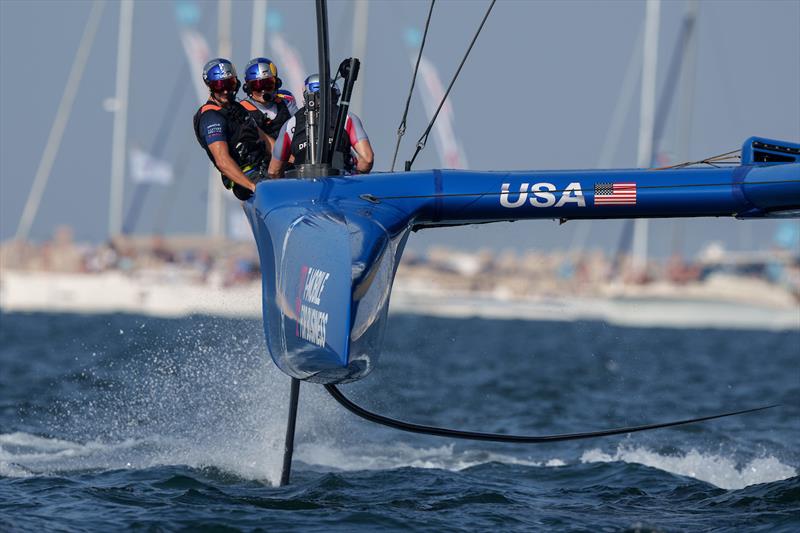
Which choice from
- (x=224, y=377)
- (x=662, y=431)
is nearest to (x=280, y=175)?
(x=224, y=377)

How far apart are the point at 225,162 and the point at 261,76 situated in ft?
1.94

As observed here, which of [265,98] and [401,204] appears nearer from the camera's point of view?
[401,204]

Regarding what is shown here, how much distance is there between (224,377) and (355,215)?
3301mm

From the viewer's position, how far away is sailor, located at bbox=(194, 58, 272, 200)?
6922 millimetres

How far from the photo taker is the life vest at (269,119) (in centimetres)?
719

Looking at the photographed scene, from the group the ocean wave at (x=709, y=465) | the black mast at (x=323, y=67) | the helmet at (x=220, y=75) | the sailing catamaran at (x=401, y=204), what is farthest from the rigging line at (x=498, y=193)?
the ocean wave at (x=709, y=465)

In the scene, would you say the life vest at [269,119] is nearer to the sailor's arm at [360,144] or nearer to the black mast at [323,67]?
the sailor's arm at [360,144]

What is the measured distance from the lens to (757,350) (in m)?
24.6

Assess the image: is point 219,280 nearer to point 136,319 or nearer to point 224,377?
point 136,319

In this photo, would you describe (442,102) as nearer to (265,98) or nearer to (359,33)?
(265,98)

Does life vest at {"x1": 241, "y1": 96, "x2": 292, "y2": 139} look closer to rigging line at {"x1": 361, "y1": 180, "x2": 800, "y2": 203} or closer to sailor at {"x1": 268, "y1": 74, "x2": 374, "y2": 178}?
sailor at {"x1": 268, "y1": 74, "x2": 374, "y2": 178}

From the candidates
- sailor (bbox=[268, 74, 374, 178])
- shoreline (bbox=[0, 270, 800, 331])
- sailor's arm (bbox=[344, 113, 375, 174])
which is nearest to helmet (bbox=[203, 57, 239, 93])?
sailor (bbox=[268, 74, 374, 178])

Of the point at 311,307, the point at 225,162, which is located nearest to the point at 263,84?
the point at 225,162

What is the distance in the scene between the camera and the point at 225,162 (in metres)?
6.89
